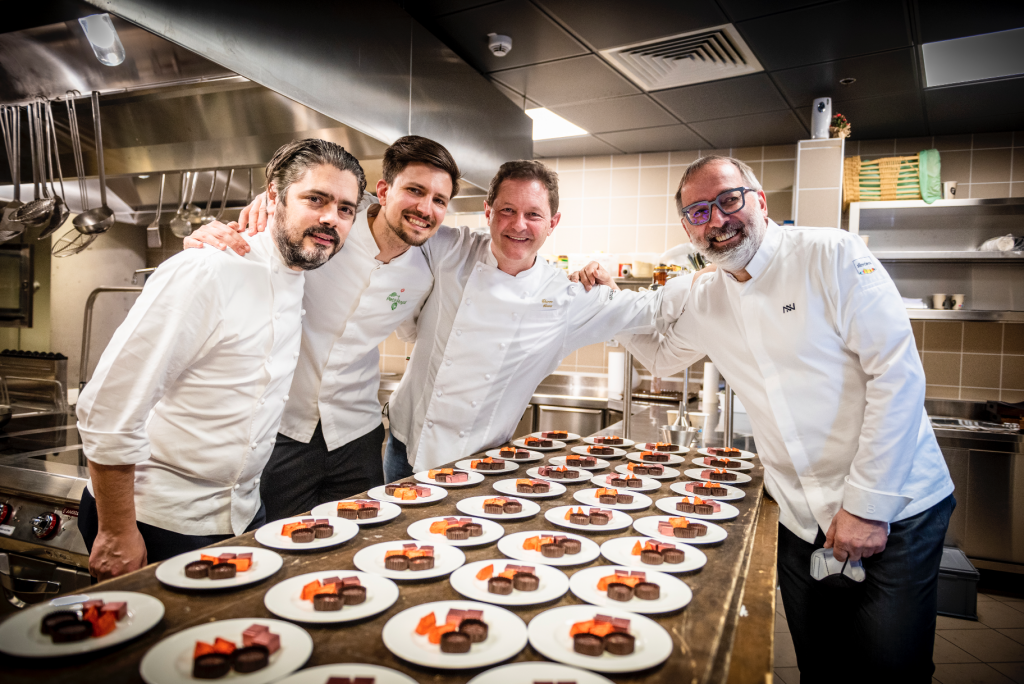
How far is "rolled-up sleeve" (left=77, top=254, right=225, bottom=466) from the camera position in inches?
47.8

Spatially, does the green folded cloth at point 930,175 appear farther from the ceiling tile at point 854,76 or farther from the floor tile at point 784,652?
the floor tile at point 784,652

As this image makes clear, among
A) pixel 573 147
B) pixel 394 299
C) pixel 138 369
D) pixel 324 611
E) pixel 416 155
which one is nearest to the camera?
pixel 324 611

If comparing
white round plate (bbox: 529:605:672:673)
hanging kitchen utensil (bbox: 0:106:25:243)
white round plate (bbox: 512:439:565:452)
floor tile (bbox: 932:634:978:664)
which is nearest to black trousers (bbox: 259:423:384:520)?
white round plate (bbox: 512:439:565:452)

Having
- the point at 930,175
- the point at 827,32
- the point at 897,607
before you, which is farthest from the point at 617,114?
the point at 897,607

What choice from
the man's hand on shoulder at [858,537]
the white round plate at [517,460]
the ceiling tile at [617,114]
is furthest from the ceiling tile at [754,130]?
the man's hand on shoulder at [858,537]

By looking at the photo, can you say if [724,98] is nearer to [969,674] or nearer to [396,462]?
[396,462]

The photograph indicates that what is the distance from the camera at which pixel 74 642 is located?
2.43ft

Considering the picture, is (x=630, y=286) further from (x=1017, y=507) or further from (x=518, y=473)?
(x=518, y=473)

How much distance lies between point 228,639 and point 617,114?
12.7 ft

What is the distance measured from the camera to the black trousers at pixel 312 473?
1801mm

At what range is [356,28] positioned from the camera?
7.82 ft

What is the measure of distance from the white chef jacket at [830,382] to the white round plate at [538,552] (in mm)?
716

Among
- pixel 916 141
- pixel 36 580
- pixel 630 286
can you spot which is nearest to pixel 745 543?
pixel 36 580

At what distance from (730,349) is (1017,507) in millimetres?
2876
